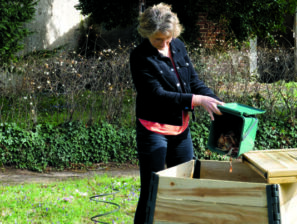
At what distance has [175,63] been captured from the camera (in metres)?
3.04

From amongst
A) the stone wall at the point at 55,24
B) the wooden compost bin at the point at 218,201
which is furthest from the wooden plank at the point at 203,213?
the stone wall at the point at 55,24

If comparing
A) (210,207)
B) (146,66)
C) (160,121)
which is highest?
(146,66)

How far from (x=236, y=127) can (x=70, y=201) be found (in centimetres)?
248

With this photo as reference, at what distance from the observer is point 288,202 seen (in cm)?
244

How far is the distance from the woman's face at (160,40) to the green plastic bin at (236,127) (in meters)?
0.60

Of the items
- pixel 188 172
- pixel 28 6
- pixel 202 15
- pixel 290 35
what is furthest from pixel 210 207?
pixel 290 35

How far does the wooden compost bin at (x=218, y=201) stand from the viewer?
2209 mm

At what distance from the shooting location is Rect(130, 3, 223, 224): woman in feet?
9.39

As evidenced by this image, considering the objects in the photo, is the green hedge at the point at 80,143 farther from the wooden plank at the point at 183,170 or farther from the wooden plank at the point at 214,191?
the wooden plank at the point at 214,191

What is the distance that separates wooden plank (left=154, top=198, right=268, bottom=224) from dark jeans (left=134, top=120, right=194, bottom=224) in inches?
23.6

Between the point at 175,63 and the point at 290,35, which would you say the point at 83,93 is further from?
the point at 290,35

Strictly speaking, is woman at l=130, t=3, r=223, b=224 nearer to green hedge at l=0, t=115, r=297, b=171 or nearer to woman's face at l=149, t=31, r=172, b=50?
woman's face at l=149, t=31, r=172, b=50

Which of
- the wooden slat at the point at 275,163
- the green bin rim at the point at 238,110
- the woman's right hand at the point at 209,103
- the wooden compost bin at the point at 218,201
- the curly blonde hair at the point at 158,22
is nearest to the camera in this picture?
the wooden compost bin at the point at 218,201

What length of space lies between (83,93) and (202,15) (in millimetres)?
5736
